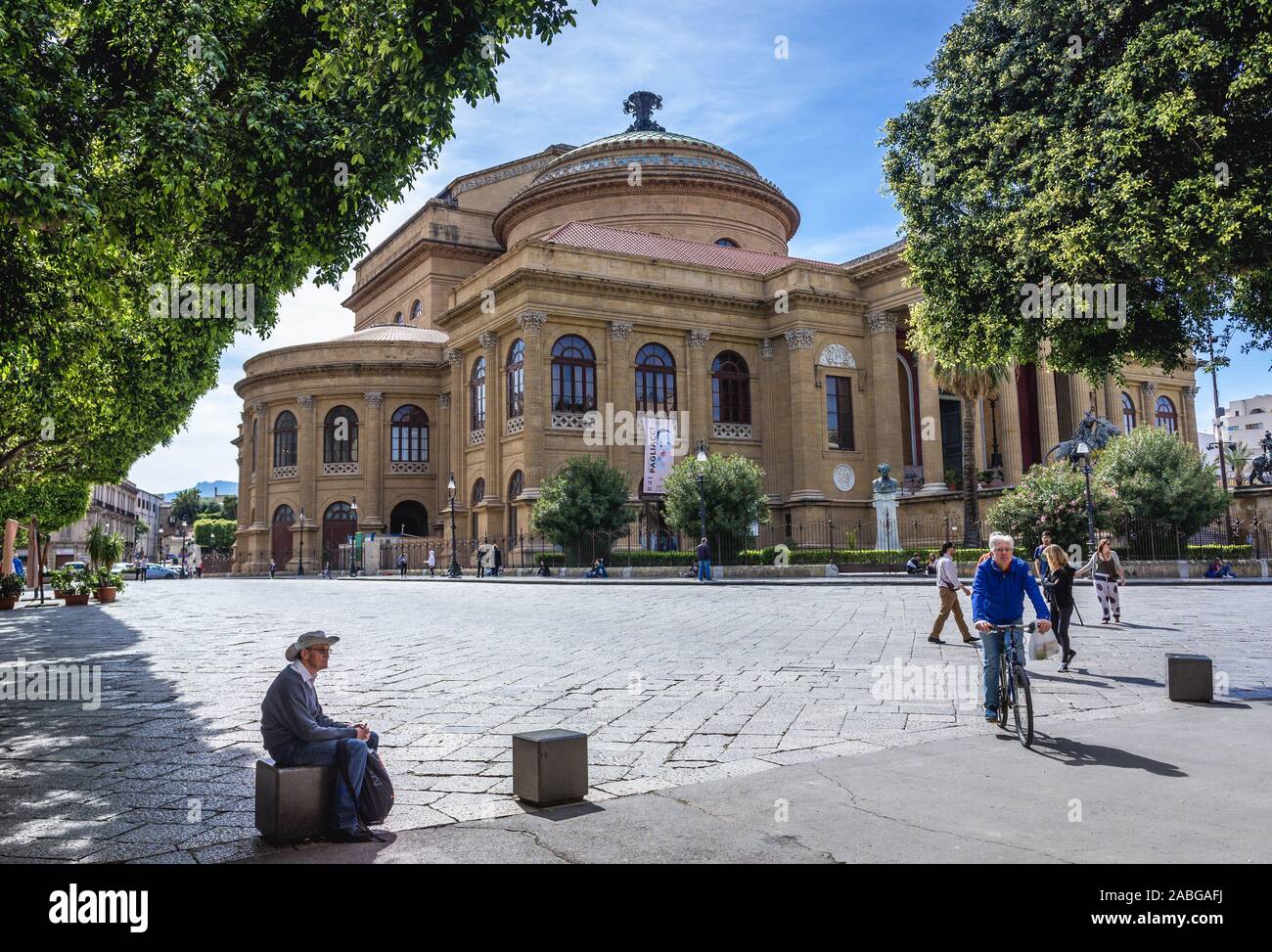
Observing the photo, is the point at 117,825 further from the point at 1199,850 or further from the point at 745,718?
the point at 1199,850

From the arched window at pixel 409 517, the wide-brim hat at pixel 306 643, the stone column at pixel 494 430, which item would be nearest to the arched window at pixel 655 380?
the stone column at pixel 494 430

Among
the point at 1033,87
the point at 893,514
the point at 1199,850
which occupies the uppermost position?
the point at 1033,87

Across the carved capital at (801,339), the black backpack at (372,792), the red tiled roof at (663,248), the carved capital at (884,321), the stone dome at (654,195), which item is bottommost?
the black backpack at (372,792)

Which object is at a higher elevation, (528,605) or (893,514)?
(893,514)

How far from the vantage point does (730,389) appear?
4031 centimetres

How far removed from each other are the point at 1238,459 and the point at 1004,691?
170 ft

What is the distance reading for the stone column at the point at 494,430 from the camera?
37531 millimetres

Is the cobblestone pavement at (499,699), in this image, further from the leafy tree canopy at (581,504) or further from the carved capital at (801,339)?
the carved capital at (801,339)

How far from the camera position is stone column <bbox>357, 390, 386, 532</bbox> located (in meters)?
45.1

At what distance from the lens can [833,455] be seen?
39562 mm

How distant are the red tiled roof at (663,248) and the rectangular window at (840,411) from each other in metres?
5.23

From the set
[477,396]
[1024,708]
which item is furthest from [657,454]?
[1024,708]

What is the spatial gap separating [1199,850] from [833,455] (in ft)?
119
